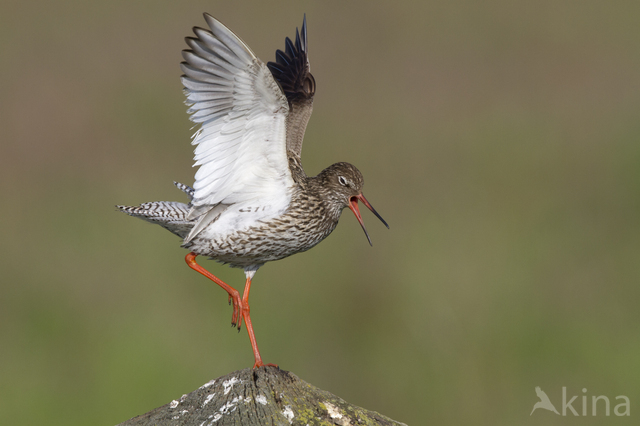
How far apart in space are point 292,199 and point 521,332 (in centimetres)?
560

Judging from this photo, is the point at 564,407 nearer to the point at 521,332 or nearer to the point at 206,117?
the point at 521,332

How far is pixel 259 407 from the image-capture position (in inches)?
162

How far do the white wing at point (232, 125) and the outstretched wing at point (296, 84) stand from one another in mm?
1202

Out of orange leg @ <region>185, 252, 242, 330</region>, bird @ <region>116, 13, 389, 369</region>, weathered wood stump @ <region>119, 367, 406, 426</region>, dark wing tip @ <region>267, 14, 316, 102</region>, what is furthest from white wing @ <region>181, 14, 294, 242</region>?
weathered wood stump @ <region>119, 367, 406, 426</region>

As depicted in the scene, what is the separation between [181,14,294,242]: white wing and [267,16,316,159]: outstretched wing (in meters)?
1.20

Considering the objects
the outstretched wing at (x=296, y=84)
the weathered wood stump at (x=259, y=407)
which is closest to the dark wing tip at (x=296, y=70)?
the outstretched wing at (x=296, y=84)

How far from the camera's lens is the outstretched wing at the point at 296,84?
26.5ft

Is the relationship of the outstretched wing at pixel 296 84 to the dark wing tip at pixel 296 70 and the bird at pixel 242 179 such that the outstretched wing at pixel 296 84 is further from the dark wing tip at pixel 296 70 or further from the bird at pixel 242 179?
the bird at pixel 242 179

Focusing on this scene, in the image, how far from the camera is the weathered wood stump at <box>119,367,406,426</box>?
4.07m

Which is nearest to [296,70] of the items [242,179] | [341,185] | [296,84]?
[296,84]

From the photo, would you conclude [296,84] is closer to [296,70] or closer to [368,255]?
[296,70]

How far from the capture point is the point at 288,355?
34.0 ft

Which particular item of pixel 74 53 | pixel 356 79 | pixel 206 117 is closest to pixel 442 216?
pixel 356 79

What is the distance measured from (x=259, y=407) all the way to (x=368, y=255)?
8.02 m
